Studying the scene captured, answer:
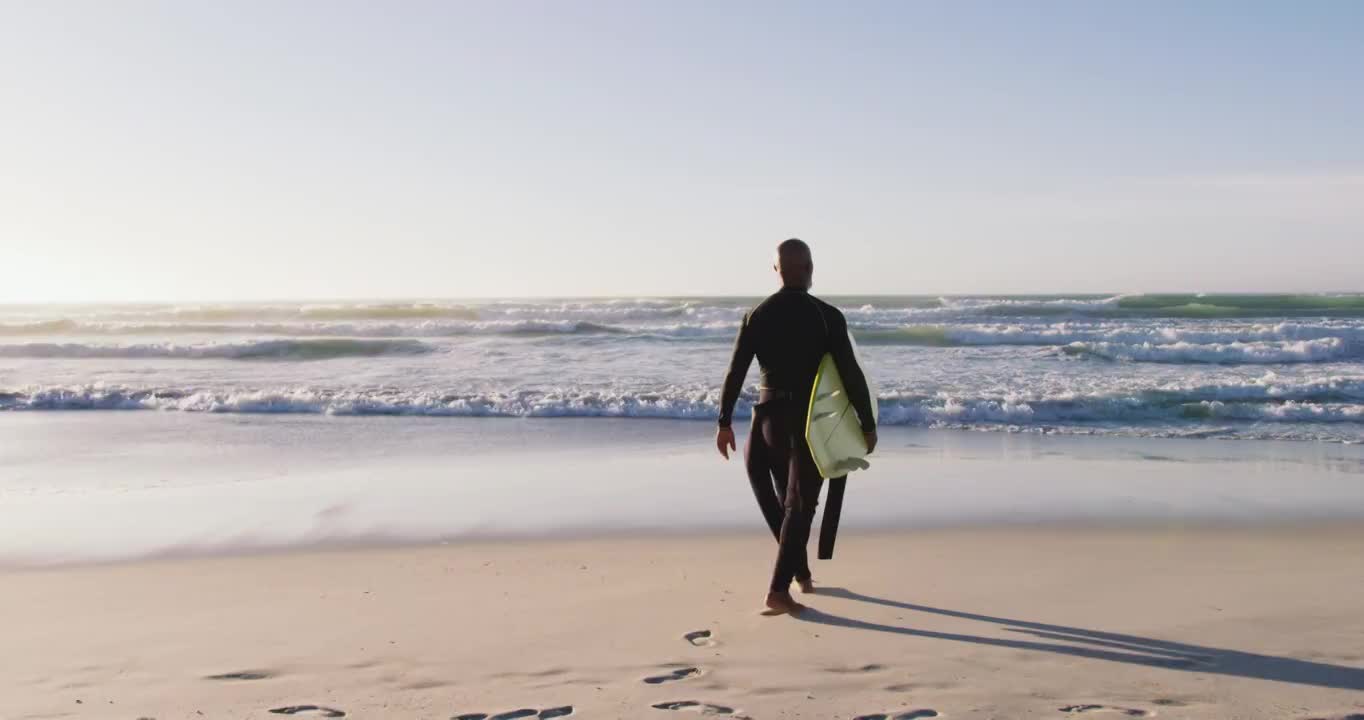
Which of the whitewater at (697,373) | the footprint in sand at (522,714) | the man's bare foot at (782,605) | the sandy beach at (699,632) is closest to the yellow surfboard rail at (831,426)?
the man's bare foot at (782,605)

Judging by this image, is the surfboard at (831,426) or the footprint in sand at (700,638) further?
the surfboard at (831,426)

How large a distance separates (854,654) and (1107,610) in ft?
4.33

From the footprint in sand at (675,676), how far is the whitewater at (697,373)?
8267mm

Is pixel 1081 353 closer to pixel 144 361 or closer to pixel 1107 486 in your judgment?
pixel 1107 486

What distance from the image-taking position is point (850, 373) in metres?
4.41

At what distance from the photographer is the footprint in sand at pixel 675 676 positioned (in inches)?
142

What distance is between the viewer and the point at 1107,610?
4.50 m

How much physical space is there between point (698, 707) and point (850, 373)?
5.34ft

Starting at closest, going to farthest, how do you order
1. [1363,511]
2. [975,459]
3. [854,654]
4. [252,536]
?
[854,654], [252,536], [1363,511], [975,459]

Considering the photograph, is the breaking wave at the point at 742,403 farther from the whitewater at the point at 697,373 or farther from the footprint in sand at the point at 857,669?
the footprint in sand at the point at 857,669

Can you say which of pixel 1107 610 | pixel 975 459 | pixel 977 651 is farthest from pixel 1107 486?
pixel 977 651

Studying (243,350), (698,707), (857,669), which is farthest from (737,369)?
(243,350)

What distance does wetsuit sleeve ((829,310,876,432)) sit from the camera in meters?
4.41

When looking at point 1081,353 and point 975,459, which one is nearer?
point 975,459
